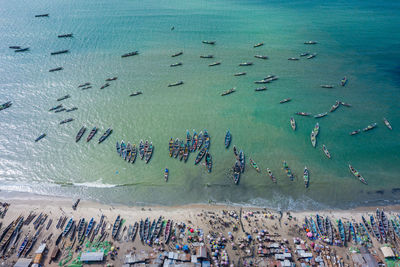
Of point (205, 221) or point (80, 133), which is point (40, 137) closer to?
point (80, 133)

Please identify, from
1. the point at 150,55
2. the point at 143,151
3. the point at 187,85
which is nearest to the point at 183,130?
the point at 143,151

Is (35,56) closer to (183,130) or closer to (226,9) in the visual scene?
(183,130)

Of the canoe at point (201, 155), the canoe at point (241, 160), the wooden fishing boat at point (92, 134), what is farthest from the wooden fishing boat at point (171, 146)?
the wooden fishing boat at point (92, 134)

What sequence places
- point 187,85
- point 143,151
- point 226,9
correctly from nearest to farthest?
point 143,151 → point 187,85 → point 226,9

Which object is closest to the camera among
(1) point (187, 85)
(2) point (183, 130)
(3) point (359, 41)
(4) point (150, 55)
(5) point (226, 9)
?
(2) point (183, 130)

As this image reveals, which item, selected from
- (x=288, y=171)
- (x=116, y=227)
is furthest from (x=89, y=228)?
(x=288, y=171)
